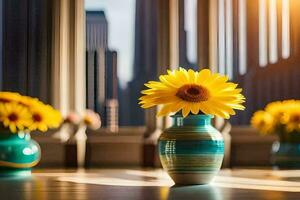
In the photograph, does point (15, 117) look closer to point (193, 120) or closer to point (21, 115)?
point (21, 115)

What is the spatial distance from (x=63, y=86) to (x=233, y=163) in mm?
1197

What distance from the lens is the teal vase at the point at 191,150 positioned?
1704 millimetres

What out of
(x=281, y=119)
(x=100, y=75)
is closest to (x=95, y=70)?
(x=100, y=75)

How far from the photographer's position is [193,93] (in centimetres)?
173

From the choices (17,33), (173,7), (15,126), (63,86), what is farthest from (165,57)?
(15,126)

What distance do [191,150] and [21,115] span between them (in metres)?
0.81

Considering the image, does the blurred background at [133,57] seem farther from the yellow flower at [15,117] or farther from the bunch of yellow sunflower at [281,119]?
the yellow flower at [15,117]

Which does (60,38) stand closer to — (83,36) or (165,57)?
(83,36)

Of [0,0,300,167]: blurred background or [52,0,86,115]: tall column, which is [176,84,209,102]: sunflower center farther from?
[52,0,86,115]: tall column

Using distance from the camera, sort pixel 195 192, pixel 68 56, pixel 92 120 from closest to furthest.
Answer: pixel 195 192 → pixel 92 120 → pixel 68 56

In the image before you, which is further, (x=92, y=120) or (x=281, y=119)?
(x=92, y=120)

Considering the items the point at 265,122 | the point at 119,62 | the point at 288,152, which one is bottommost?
the point at 288,152

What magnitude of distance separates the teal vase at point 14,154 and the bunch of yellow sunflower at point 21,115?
35mm

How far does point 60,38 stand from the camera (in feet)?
13.3
